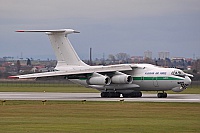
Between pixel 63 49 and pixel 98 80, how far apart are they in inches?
249

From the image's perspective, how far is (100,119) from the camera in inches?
1181

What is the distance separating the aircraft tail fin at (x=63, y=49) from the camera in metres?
58.0

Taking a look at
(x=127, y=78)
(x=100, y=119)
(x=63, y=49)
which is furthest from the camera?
(x=63, y=49)

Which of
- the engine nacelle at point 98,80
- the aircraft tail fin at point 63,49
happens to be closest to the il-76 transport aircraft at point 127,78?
the engine nacelle at point 98,80

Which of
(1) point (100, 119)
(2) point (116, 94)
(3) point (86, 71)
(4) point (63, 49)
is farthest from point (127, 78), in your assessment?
(1) point (100, 119)

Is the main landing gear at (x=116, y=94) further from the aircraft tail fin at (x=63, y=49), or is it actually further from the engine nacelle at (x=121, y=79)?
the aircraft tail fin at (x=63, y=49)

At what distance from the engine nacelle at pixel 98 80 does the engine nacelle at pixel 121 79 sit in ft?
1.53

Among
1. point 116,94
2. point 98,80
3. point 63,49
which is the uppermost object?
point 63,49

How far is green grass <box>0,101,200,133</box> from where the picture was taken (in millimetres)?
25328

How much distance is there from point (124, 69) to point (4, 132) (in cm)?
3141

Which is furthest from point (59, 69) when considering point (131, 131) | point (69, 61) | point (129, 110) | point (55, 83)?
point (55, 83)

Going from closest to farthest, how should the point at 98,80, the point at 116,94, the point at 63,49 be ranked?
the point at 98,80
the point at 116,94
the point at 63,49

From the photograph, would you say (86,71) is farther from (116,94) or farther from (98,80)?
(116,94)

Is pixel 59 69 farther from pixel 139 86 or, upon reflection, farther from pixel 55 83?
pixel 55 83
